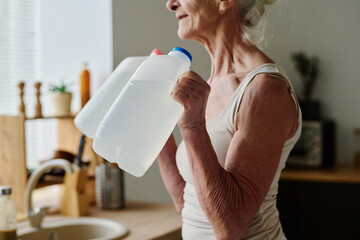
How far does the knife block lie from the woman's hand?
108 cm

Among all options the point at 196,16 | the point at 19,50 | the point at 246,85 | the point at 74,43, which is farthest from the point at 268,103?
the point at 19,50

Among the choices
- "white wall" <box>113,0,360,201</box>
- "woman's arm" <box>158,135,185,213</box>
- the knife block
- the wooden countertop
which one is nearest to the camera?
"woman's arm" <box>158,135,185,213</box>

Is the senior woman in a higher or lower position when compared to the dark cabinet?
higher

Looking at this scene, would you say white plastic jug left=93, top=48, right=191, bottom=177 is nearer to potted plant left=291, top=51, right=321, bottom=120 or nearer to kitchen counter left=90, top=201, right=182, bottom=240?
kitchen counter left=90, top=201, right=182, bottom=240

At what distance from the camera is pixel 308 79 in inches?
111

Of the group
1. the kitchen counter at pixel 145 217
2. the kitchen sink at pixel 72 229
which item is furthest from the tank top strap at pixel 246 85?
the kitchen sink at pixel 72 229

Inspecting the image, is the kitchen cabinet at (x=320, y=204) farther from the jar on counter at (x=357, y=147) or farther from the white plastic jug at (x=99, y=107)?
the white plastic jug at (x=99, y=107)

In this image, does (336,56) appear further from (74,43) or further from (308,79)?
(74,43)

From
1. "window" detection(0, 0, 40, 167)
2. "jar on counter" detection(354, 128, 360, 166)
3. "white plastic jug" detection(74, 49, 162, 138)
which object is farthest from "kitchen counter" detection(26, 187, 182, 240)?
"jar on counter" detection(354, 128, 360, 166)

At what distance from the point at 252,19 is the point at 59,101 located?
47.6 inches

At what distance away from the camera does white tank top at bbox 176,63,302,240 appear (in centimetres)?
99

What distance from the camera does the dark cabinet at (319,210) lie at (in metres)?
2.36

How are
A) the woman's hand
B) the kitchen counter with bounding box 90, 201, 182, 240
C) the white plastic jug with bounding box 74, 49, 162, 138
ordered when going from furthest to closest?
the kitchen counter with bounding box 90, 201, 182, 240 → the white plastic jug with bounding box 74, 49, 162, 138 → the woman's hand

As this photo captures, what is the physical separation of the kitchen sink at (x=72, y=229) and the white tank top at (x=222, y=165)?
59cm
